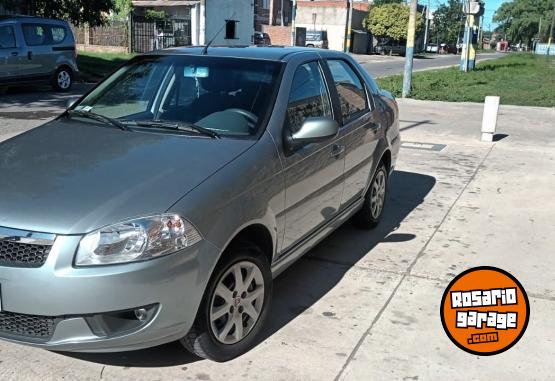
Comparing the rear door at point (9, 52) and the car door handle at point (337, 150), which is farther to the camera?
the rear door at point (9, 52)

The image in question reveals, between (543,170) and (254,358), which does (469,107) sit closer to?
(543,170)

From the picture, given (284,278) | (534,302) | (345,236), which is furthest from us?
(345,236)

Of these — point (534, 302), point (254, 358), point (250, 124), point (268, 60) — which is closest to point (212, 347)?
point (254, 358)

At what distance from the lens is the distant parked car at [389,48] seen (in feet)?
222

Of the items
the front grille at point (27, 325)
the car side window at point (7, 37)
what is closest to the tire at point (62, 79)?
the car side window at point (7, 37)

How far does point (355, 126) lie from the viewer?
4.81 m

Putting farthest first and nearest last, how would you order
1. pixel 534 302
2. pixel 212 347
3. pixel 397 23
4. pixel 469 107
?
pixel 397 23, pixel 469 107, pixel 534 302, pixel 212 347

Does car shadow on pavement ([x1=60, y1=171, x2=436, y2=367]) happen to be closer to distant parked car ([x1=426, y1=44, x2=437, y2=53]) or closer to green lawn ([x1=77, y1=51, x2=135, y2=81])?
green lawn ([x1=77, y1=51, x2=135, y2=81])

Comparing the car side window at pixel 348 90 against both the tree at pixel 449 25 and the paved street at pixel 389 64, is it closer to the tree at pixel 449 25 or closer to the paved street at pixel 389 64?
the paved street at pixel 389 64

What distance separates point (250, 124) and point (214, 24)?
120 ft

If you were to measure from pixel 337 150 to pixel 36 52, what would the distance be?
43.5ft

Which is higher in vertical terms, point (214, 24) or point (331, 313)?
point (214, 24)

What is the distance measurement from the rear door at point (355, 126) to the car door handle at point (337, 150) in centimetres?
12

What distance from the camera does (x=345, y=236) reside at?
5.49 m
